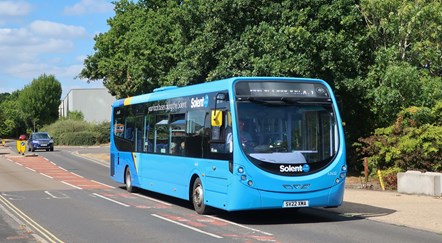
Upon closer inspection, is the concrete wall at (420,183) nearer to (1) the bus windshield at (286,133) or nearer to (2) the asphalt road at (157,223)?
(2) the asphalt road at (157,223)

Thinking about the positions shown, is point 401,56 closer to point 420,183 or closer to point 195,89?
point 420,183

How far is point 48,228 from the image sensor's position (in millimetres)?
11828

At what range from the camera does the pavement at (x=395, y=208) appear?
12492 millimetres

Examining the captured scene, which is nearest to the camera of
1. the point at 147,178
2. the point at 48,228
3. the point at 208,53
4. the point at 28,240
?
the point at 28,240

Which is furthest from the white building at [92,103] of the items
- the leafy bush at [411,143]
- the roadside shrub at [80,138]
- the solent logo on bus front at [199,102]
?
the solent logo on bus front at [199,102]

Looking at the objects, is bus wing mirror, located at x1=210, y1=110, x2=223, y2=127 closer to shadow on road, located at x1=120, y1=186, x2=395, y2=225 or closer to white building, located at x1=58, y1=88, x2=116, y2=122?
shadow on road, located at x1=120, y1=186, x2=395, y2=225

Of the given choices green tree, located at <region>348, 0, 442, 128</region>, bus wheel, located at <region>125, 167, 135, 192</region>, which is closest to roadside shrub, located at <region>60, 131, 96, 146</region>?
green tree, located at <region>348, 0, 442, 128</region>

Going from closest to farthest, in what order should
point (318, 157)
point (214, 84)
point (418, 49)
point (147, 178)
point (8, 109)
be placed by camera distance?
point (318, 157)
point (214, 84)
point (147, 178)
point (418, 49)
point (8, 109)

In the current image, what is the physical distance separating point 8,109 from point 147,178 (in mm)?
105782

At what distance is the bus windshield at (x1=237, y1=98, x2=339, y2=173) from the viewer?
40.2 feet

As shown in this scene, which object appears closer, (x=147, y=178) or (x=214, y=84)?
(x=214, y=84)

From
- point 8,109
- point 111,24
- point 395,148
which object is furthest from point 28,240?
point 8,109

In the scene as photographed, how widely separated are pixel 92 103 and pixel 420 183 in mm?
92295

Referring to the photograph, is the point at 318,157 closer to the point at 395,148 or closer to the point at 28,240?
the point at 28,240
